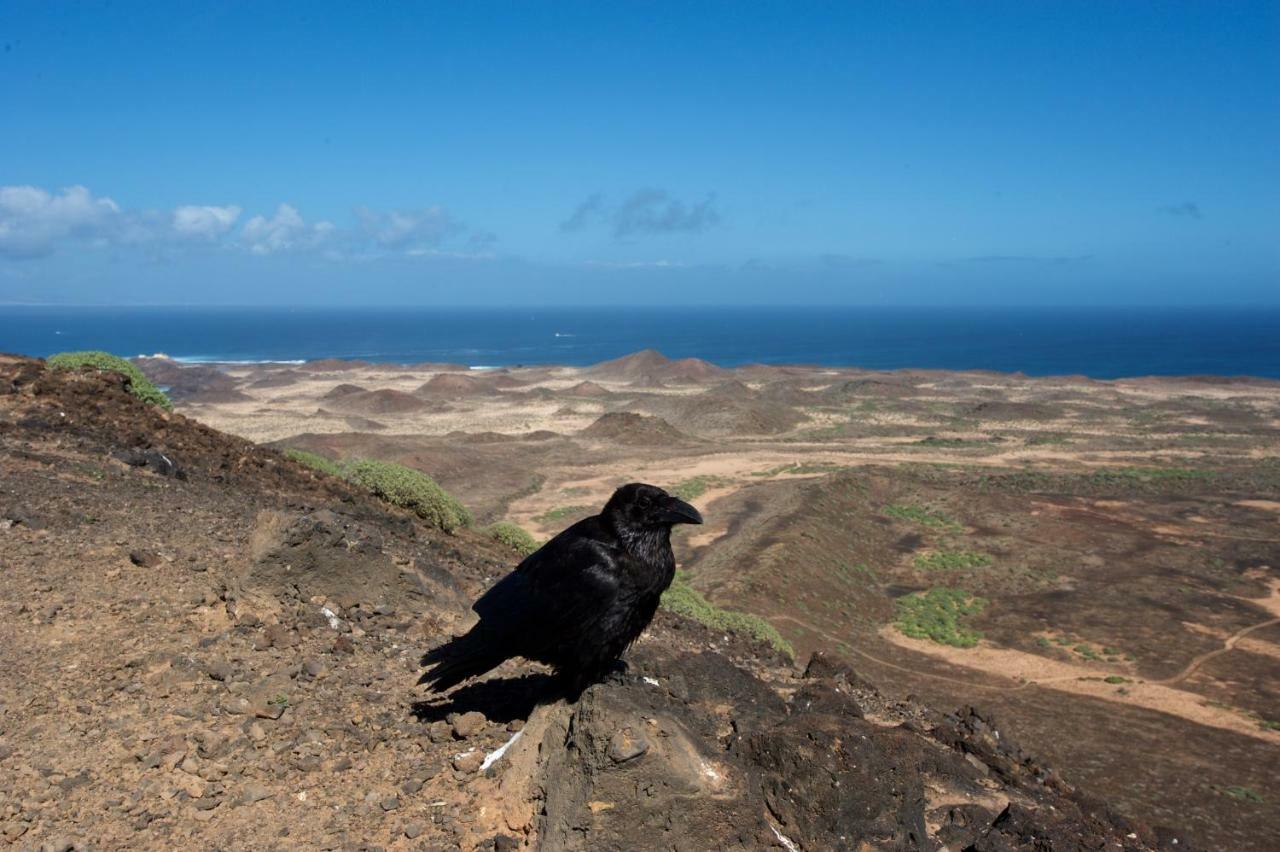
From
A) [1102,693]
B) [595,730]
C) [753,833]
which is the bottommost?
[1102,693]

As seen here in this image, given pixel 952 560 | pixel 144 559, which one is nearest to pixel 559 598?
pixel 144 559

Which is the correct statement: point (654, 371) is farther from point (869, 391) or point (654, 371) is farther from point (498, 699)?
point (498, 699)

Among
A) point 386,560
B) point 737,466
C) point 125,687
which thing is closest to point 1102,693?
point 386,560

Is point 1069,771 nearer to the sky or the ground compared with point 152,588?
nearer to the ground

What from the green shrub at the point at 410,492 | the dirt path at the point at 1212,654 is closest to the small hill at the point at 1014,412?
the dirt path at the point at 1212,654

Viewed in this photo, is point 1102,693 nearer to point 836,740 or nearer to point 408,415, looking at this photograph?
point 836,740

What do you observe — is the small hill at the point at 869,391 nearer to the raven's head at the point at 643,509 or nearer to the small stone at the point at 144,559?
the small stone at the point at 144,559

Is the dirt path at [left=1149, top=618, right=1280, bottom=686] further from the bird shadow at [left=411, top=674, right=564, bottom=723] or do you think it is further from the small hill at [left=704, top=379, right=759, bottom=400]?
the small hill at [left=704, top=379, right=759, bottom=400]
